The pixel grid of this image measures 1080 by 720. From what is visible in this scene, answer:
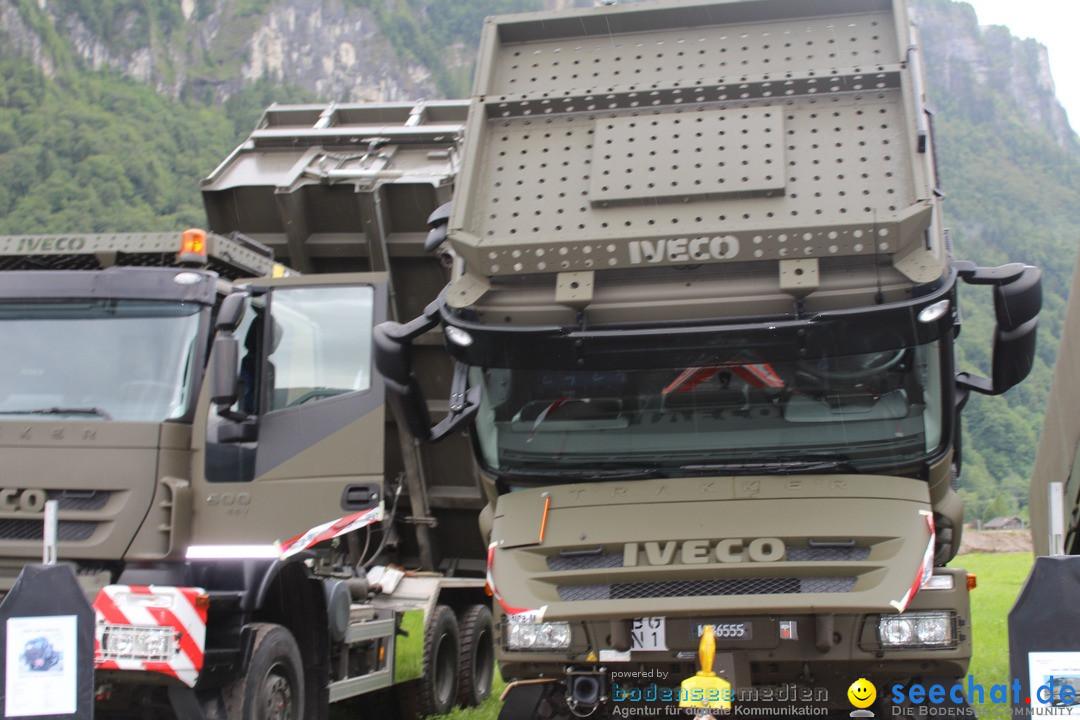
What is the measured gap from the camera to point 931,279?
217 inches

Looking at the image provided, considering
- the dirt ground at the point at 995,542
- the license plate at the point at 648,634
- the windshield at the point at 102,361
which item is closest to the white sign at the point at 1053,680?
the license plate at the point at 648,634

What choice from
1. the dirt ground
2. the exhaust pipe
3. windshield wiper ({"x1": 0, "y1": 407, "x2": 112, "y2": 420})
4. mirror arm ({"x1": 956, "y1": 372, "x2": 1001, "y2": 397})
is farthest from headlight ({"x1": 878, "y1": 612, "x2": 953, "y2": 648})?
the dirt ground

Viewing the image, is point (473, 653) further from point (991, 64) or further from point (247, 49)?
point (991, 64)

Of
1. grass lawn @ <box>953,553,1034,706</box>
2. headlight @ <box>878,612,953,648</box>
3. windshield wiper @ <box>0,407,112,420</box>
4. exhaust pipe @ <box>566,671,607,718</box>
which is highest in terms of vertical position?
headlight @ <box>878,612,953,648</box>

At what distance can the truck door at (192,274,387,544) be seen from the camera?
6.86 metres

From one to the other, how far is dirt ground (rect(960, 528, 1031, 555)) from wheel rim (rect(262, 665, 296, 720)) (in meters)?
24.7

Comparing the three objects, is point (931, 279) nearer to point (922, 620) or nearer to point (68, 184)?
point (922, 620)

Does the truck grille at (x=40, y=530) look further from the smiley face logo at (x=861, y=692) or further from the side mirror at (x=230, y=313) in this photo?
the smiley face logo at (x=861, y=692)

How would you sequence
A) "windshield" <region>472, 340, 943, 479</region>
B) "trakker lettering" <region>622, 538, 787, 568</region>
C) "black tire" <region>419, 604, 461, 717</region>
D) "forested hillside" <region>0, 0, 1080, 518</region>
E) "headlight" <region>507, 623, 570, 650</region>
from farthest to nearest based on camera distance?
1. "forested hillside" <region>0, 0, 1080, 518</region>
2. "black tire" <region>419, 604, 461, 717</region>
3. "windshield" <region>472, 340, 943, 479</region>
4. "headlight" <region>507, 623, 570, 650</region>
5. "trakker lettering" <region>622, 538, 787, 568</region>

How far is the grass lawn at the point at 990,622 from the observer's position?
9.48m

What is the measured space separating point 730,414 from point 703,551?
29.5 inches

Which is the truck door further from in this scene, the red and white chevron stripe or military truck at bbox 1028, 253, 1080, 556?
military truck at bbox 1028, 253, 1080, 556

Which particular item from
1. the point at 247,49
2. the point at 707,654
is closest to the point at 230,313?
the point at 707,654

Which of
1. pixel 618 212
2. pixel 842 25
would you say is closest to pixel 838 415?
pixel 618 212
